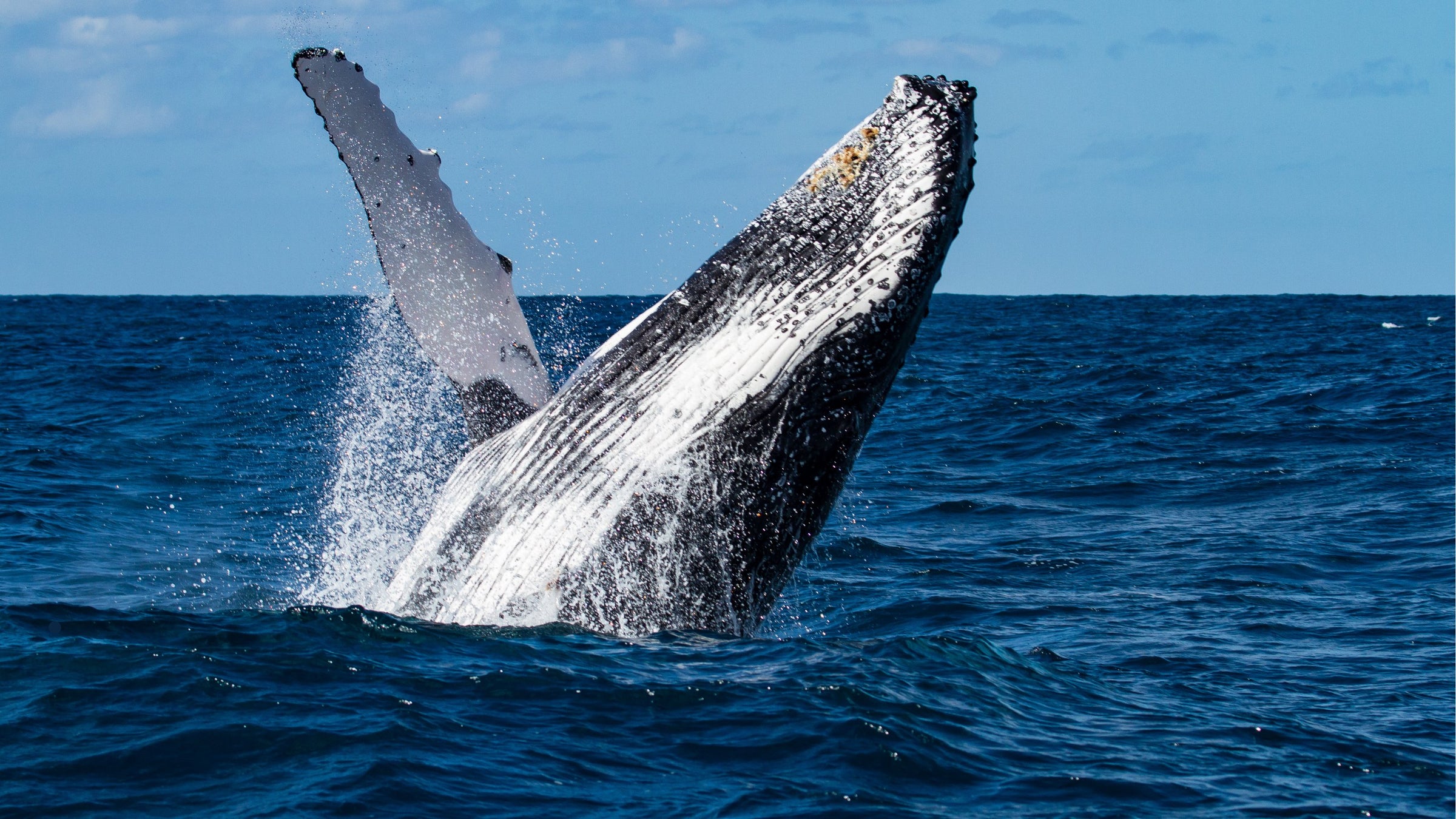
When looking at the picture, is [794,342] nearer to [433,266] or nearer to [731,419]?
[731,419]

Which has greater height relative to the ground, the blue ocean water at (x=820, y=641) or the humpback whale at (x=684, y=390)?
the humpback whale at (x=684, y=390)

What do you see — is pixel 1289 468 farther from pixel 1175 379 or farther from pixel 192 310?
pixel 192 310

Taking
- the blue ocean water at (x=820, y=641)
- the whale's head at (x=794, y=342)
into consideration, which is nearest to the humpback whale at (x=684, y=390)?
the whale's head at (x=794, y=342)

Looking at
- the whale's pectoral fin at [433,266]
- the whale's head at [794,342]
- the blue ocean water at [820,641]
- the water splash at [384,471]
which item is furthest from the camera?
the water splash at [384,471]

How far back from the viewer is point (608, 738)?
6.05 meters

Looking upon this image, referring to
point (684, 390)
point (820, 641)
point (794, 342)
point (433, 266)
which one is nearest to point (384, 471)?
point (433, 266)

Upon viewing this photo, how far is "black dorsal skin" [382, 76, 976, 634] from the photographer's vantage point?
6598 millimetres

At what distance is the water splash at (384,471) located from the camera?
9.90m

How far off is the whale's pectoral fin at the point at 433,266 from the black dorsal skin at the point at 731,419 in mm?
428

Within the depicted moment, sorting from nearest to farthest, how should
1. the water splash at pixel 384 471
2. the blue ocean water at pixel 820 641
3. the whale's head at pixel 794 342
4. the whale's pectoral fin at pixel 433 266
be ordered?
the blue ocean water at pixel 820 641, the whale's head at pixel 794 342, the whale's pectoral fin at pixel 433 266, the water splash at pixel 384 471

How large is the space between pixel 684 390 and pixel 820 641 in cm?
206

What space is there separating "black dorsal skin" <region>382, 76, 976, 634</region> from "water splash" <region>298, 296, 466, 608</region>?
4.91ft

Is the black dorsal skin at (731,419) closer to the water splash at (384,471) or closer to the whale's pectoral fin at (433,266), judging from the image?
the whale's pectoral fin at (433,266)

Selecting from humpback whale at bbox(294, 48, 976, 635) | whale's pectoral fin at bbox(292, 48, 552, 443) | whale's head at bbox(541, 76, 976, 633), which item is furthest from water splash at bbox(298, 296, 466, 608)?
whale's head at bbox(541, 76, 976, 633)
